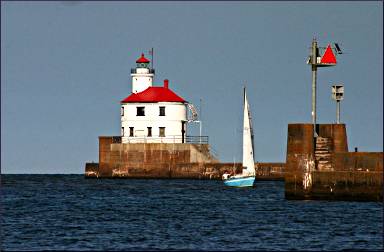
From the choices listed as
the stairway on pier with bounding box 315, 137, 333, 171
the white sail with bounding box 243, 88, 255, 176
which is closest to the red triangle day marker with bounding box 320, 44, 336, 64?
the stairway on pier with bounding box 315, 137, 333, 171

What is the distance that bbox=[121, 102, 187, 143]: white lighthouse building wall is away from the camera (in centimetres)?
9831

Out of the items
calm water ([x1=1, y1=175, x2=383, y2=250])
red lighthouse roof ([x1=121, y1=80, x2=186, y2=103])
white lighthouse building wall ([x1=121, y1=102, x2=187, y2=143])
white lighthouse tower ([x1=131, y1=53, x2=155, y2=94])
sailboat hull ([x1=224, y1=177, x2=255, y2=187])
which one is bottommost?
calm water ([x1=1, y1=175, x2=383, y2=250])

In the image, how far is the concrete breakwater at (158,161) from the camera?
95.8m

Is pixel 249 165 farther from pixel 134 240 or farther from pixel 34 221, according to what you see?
pixel 134 240

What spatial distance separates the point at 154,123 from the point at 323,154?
149 ft

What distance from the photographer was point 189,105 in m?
101

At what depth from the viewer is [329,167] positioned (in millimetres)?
53344

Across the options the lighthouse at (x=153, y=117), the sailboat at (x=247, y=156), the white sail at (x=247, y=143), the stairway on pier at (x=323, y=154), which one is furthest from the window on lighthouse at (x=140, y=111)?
the stairway on pier at (x=323, y=154)

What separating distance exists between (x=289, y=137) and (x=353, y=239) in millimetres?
13002

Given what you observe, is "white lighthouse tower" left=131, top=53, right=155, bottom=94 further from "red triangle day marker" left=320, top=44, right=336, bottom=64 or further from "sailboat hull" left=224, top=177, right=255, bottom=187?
"red triangle day marker" left=320, top=44, right=336, bottom=64

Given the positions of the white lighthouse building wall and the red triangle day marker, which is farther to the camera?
the white lighthouse building wall

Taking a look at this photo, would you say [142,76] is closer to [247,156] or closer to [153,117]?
[153,117]

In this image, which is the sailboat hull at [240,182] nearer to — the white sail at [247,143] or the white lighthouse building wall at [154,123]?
the white sail at [247,143]

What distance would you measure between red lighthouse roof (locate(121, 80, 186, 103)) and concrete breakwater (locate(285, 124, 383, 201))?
43.9 meters
